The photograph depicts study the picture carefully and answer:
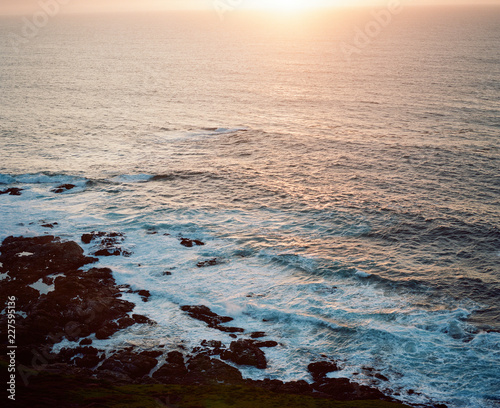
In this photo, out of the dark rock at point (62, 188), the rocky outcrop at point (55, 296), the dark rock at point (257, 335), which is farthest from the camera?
the dark rock at point (62, 188)

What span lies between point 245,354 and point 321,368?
4309 millimetres

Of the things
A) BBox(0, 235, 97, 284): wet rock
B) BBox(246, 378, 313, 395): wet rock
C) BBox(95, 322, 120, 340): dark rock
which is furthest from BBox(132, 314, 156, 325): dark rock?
BBox(0, 235, 97, 284): wet rock

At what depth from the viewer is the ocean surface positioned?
1030 inches

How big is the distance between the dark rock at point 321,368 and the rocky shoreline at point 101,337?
38mm

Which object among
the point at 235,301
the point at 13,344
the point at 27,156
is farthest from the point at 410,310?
the point at 27,156

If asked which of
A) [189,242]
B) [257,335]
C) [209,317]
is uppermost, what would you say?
[189,242]

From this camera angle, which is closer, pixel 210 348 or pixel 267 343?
pixel 210 348

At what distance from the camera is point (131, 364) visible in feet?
77.6

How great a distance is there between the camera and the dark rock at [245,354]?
79.9 ft

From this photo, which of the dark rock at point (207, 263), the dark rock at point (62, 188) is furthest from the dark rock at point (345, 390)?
the dark rock at point (62, 188)

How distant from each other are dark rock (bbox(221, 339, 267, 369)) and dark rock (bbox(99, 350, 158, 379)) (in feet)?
13.8

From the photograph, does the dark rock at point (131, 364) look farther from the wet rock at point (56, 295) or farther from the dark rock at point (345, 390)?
the dark rock at point (345, 390)

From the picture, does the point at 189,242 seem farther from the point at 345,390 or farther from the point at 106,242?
the point at 345,390

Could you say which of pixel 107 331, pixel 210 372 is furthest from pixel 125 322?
pixel 210 372
